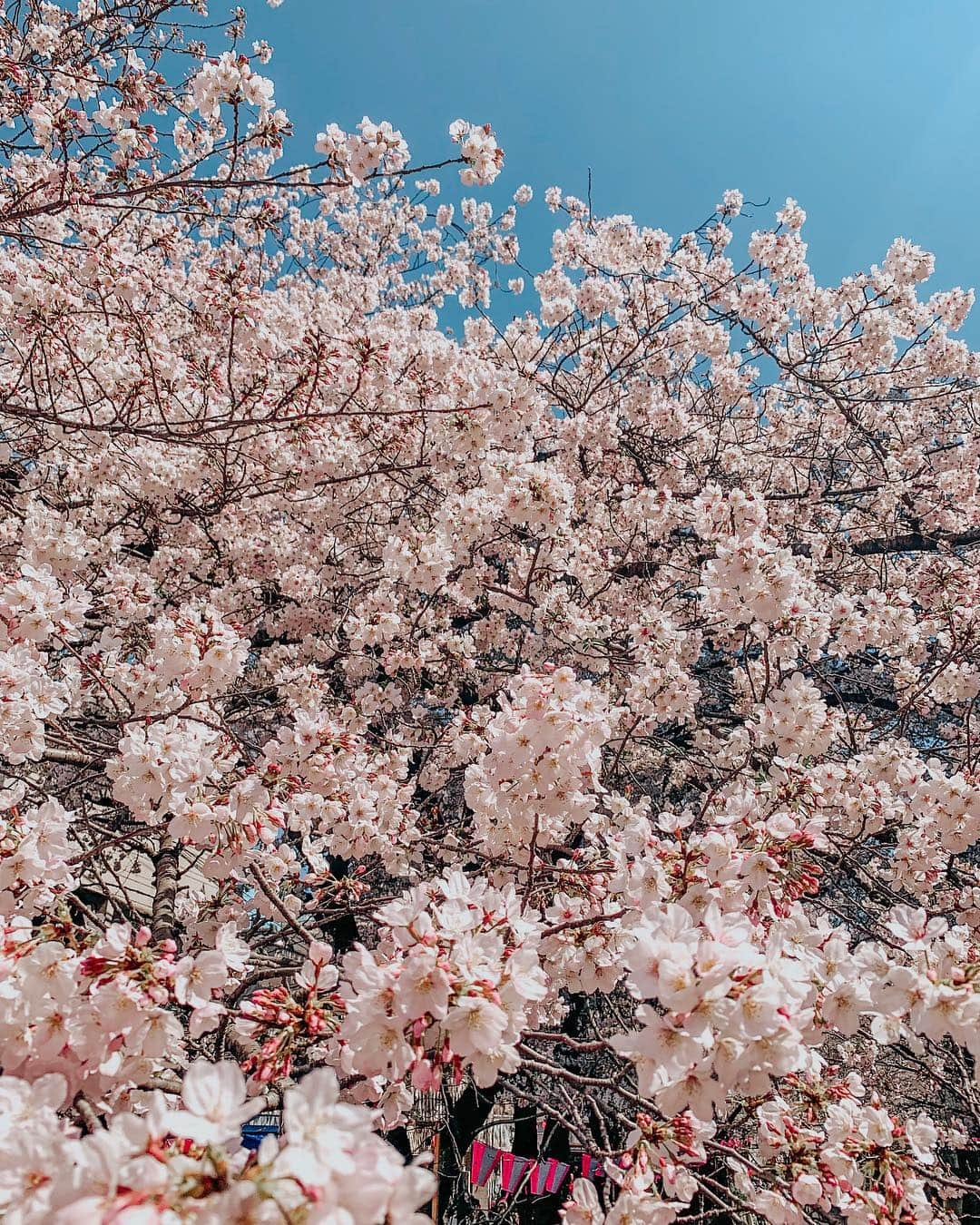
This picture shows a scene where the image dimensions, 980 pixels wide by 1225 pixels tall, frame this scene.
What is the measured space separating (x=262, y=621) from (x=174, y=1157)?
6.47 metres

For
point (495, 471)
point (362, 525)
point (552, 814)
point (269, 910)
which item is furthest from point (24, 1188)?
point (362, 525)

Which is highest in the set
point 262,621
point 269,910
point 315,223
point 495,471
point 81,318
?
point 315,223

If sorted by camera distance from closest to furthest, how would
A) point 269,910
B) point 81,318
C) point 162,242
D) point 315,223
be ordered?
point 269,910 < point 162,242 < point 81,318 < point 315,223

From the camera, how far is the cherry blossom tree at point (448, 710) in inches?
61.7

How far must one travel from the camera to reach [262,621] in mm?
7035

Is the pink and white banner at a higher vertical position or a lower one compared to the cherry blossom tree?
lower

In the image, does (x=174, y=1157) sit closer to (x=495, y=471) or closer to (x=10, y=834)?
(x=10, y=834)

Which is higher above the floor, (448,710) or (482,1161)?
(448,710)

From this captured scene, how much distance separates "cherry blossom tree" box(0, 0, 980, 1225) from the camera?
1.57 m

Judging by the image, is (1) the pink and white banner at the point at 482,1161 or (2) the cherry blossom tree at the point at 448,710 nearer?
(2) the cherry blossom tree at the point at 448,710

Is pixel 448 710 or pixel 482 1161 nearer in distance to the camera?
pixel 482 1161

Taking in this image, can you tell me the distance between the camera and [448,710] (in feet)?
24.0

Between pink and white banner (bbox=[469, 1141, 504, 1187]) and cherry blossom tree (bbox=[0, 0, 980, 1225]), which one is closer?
cherry blossom tree (bbox=[0, 0, 980, 1225])

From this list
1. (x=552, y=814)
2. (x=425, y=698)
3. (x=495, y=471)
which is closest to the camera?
(x=552, y=814)
